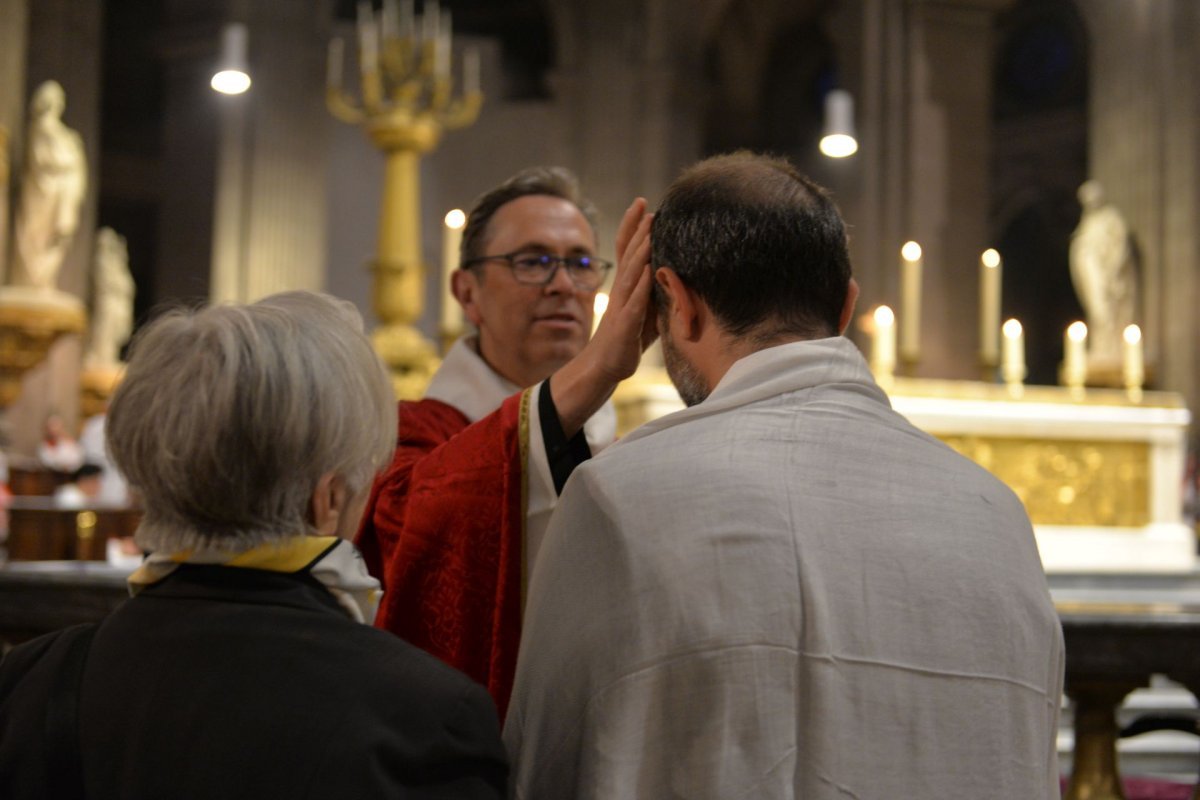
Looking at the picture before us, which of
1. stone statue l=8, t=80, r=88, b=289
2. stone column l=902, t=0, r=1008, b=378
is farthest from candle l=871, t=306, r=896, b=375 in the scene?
stone statue l=8, t=80, r=88, b=289

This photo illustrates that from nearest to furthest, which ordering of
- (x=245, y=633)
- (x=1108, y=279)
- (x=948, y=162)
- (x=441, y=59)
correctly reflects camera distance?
(x=245, y=633)
(x=441, y=59)
(x=1108, y=279)
(x=948, y=162)

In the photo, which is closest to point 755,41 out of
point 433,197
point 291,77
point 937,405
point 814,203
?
point 433,197

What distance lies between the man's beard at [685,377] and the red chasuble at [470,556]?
0.45 meters

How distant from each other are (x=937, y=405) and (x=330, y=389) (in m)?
4.74

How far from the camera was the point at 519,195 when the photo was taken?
2.66 m

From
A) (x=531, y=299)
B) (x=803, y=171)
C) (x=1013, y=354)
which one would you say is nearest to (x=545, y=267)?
(x=531, y=299)

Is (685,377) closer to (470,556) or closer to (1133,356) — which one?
(470,556)

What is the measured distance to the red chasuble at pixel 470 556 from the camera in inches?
81.6

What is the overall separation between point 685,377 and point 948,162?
14116mm

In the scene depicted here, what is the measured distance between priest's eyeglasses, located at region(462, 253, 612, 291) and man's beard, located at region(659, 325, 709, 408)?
3.10 ft

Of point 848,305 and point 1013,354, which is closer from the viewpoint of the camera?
point 848,305

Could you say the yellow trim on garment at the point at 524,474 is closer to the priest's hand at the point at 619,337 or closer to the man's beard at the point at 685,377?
the priest's hand at the point at 619,337

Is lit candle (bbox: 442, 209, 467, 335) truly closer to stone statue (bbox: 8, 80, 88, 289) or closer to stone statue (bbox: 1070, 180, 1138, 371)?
stone statue (bbox: 8, 80, 88, 289)

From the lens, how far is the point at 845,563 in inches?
55.8
